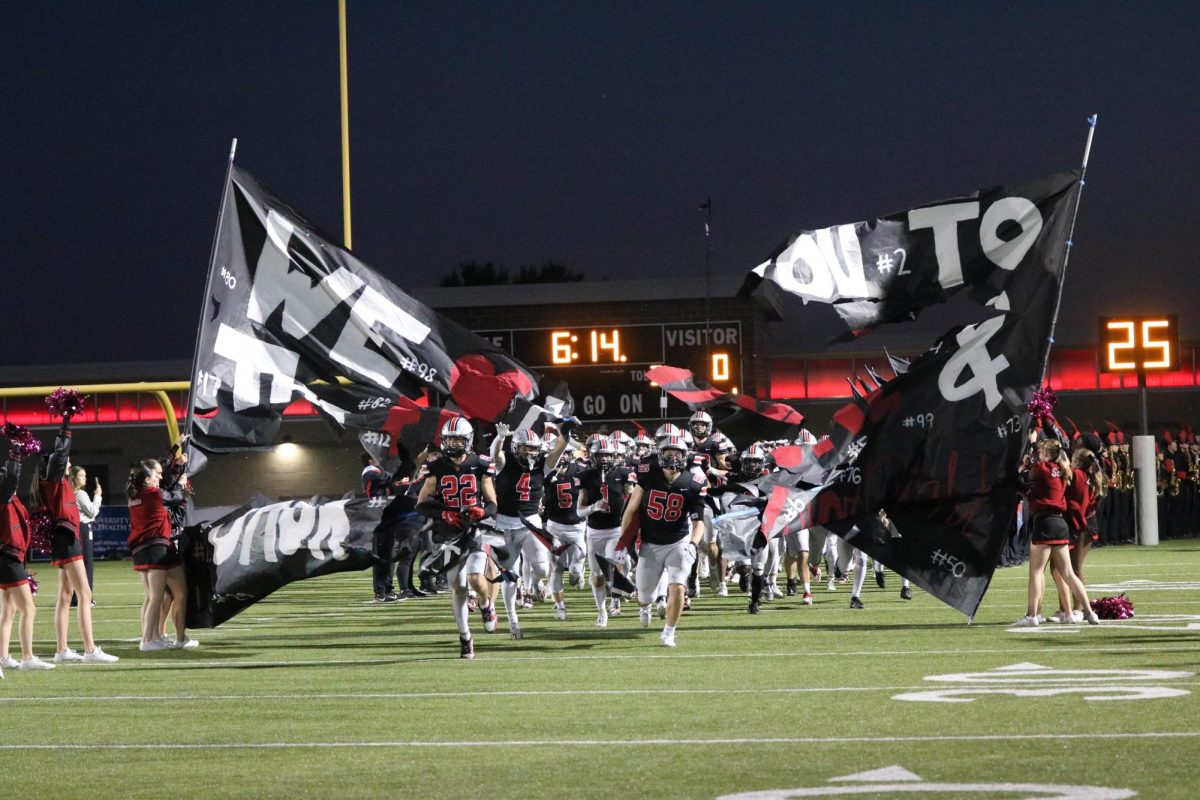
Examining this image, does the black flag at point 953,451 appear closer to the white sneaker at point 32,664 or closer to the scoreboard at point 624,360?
the white sneaker at point 32,664

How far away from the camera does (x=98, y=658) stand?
13.9m

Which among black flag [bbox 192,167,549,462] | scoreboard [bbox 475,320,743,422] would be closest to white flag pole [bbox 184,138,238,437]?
black flag [bbox 192,167,549,462]

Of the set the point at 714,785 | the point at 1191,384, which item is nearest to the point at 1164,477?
the point at 1191,384

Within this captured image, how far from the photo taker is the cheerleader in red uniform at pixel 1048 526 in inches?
570

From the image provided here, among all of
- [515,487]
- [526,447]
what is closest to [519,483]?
[515,487]

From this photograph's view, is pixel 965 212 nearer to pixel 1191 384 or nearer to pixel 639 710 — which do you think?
pixel 639 710

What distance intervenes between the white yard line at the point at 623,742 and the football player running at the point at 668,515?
5637 mm

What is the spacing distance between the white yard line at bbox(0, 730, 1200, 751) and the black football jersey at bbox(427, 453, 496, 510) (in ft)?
17.4

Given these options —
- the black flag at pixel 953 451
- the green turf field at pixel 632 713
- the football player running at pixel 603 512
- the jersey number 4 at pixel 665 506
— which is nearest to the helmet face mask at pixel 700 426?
the football player running at pixel 603 512

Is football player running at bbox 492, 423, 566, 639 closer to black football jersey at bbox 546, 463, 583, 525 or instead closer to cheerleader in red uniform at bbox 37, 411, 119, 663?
black football jersey at bbox 546, 463, 583, 525

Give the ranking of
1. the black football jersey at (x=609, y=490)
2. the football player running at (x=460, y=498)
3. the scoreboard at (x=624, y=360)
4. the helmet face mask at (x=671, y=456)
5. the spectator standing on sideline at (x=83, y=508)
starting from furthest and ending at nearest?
1. the scoreboard at (x=624, y=360)
2. the black football jersey at (x=609, y=490)
3. the spectator standing on sideline at (x=83, y=508)
4. the helmet face mask at (x=671, y=456)
5. the football player running at (x=460, y=498)

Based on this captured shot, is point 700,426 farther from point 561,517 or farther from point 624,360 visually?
point 624,360

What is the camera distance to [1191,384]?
4259cm

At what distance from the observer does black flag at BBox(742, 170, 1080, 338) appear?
44.7ft
